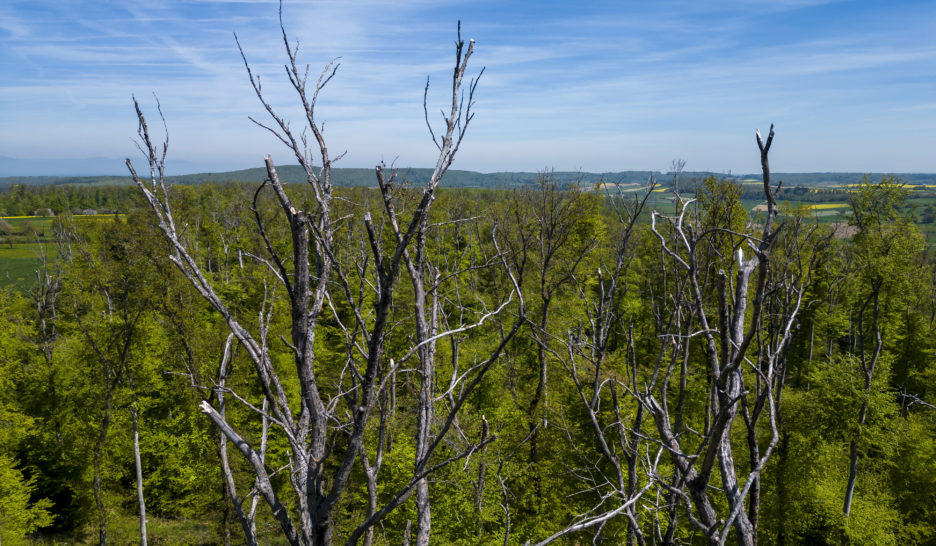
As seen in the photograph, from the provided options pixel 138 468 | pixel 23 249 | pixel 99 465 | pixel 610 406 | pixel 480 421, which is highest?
pixel 610 406

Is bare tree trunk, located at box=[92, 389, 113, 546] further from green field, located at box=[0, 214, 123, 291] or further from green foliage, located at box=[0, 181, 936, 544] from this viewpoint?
green field, located at box=[0, 214, 123, 291]

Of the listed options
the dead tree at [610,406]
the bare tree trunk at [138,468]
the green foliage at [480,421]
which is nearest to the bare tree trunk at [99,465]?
the green foliage at [480,421]

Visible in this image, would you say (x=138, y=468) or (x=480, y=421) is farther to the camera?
(x=138, y=468)

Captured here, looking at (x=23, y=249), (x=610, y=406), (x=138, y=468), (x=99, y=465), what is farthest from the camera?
(x=23, y=249)

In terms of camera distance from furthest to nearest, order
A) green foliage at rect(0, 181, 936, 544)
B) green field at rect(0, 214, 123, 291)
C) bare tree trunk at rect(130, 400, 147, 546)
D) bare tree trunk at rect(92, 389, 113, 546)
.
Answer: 1. green field at rect(0, 214, 123, 291)
2. bare tree trunk at rect(92, 389, 113, 546)
3. bare tree trunk at rect(130, 400, 147, 546)
4. green foliage at rect(0, 181, 936, 544)

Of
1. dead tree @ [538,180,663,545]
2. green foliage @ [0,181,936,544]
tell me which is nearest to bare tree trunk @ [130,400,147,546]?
green foliage @ [0,181,936,544]

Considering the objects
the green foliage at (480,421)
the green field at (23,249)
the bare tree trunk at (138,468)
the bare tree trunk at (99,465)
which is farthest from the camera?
the green field at (23,249)

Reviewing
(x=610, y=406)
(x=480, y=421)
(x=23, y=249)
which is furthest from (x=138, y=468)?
(x=23, y=249)

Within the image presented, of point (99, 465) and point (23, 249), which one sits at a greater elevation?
point (23, 249)

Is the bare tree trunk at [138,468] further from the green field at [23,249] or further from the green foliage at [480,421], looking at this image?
Answer: the green field at [23,249]

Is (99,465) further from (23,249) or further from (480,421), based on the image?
(23,249)

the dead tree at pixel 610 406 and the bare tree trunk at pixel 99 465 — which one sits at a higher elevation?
the dead tree at pixel 610 406

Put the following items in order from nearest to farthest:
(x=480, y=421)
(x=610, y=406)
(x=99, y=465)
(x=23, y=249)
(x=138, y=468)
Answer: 1. (x=610, y=406)
2. (x=480, y=421)
3. (x=138, y=468)
4. (x=99, y=465)
5. (x=23, y=249)

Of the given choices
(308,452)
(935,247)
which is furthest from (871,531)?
(935,247)
